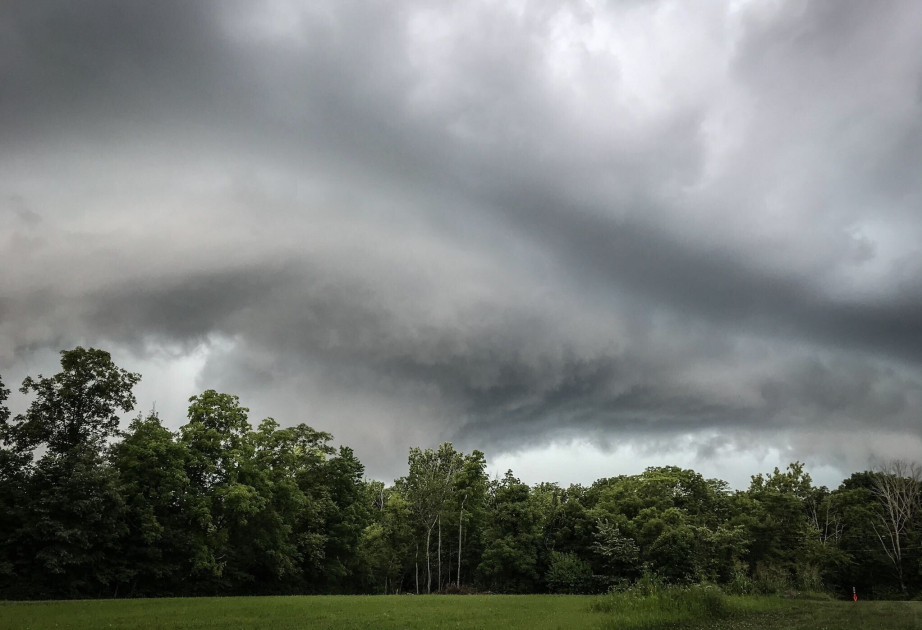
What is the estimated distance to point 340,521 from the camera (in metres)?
73.8

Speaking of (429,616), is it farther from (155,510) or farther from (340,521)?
(340,521)

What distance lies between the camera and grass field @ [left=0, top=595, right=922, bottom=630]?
93.0ft

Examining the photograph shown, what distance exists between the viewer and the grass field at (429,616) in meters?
28.3

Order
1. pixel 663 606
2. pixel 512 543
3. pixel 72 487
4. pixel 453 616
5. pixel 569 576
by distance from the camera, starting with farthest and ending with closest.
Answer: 1. pixel 512 543
2. pixel 569 576
3. pixel 72 487
4. pixel 453 616
5. pixel 663 606

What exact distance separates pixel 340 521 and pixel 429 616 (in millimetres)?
41340

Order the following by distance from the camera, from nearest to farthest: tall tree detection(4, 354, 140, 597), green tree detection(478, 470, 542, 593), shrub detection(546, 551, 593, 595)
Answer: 1. tall tree detection(4, 354, 140, 597)
2. shrub detection(546, 551, 593, 595)
3. green tree detection(478, 470, 542, 593)

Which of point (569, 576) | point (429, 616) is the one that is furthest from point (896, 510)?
point (429, 616)

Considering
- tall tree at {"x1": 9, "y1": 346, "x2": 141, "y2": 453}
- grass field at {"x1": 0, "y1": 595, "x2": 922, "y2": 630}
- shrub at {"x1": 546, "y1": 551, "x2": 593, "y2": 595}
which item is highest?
tall tree at {"x1": 9, "y1": 346, "x2": 141, "y2": 453}

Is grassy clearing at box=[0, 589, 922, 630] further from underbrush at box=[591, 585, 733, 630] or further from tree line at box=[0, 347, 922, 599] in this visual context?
tree line at box=[0, 347, 922, 599]

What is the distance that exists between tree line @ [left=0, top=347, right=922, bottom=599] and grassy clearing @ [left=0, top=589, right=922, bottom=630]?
857 centimetres

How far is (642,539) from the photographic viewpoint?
6812cm

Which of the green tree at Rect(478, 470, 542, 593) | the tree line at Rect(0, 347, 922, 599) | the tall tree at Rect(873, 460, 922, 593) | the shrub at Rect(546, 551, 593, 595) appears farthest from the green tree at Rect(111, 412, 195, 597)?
the tall tree at Rect(873, 460, 922, 593)

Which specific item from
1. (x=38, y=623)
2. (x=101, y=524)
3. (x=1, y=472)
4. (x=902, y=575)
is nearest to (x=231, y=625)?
(x=38, y=623)

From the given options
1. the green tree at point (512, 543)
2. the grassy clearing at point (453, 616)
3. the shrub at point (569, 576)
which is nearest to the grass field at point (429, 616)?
the grassy clearing at point (453, 616)
